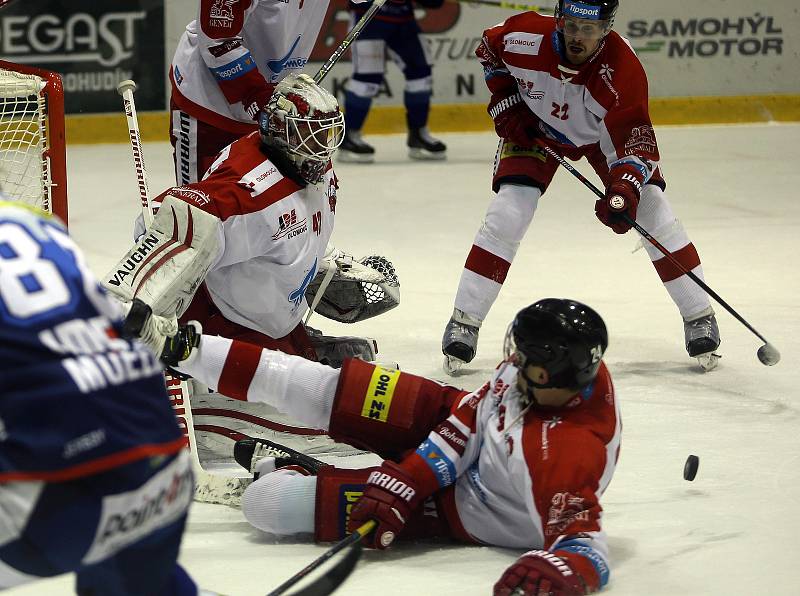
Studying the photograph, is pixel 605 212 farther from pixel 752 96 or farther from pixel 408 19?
pixel 752 96

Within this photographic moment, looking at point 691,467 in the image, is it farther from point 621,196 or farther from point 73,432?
point 73,432

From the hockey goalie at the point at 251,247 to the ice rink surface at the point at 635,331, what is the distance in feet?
1.59

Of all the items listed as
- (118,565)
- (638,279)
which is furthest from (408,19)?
(118,565)

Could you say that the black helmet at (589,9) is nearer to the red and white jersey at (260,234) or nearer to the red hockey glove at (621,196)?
the red hockey glove at (621,196)

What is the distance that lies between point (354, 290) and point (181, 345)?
1.30 metres

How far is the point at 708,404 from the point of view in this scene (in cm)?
375

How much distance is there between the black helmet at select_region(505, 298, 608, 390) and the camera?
2441 millimetres

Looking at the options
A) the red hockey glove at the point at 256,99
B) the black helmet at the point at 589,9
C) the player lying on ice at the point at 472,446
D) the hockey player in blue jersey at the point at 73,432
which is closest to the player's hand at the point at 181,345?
the player lying on ice at the point at 472,446

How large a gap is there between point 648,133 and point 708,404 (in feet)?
2.57

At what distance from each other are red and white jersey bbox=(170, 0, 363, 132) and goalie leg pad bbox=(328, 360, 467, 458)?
1446 mm

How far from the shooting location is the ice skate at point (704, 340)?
4043 mm

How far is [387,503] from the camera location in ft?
8.20

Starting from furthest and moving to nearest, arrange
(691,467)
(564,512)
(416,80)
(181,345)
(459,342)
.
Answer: (416,80)
(459,342)
(691,467)
(181,345)
(564,512)

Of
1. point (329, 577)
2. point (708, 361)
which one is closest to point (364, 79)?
point (708, 361)
